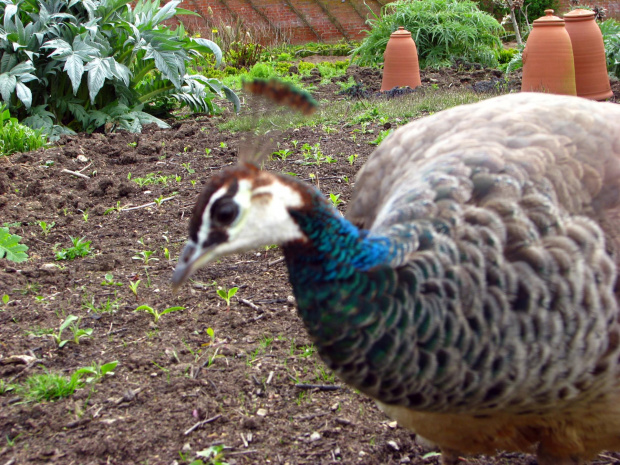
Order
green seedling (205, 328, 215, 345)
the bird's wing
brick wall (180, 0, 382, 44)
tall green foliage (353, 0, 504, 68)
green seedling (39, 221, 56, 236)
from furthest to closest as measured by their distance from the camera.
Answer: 1. brick wall (180, 0, 382, 44)
2. tall green foliage (353, 0, 504, 68)
3. green seedling (39, 221, 56, 236)
4. green seedling (205, 328, 215, 345)
5. the bird's wing

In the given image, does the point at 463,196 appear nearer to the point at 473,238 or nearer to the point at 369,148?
the point at 473,238

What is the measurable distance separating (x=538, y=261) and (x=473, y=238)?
0.65 feet

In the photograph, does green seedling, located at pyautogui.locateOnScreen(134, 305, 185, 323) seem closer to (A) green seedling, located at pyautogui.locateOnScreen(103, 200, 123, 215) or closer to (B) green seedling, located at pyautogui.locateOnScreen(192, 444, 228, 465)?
(B) green seedling, located at pyautogui.locateOnScreen(192, 444, 228, 465)

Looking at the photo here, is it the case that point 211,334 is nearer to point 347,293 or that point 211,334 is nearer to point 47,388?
point 47,388

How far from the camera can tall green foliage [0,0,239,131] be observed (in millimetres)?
6457

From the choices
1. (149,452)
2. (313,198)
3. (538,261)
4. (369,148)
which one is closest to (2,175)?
(369,148)

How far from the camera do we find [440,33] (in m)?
10.8

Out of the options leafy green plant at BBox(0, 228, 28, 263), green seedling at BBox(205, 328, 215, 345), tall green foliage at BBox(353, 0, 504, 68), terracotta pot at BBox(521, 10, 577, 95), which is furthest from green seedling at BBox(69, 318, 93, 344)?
tall green foliage at BBox(353, 0, 504, 68)

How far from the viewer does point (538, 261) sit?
180 cm

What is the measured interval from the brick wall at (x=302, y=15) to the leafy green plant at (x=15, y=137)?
10846 millimetres

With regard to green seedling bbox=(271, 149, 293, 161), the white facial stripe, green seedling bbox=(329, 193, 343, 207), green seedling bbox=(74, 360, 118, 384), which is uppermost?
the white facial stripe

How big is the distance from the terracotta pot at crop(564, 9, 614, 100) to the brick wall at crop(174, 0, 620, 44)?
971 centimetres

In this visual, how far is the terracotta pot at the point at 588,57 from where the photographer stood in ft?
23.5

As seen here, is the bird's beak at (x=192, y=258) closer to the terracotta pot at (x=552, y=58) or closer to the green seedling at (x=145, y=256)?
the green seedling at (x=145, y=256)
